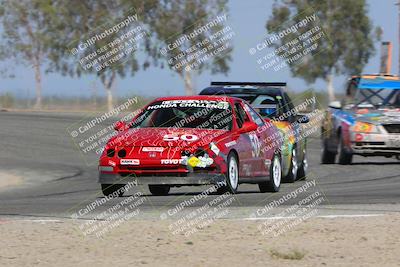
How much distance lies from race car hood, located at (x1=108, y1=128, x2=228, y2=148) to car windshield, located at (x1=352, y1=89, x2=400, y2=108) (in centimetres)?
835

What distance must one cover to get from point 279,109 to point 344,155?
A: 4926mm

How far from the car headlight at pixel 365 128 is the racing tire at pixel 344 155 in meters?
0.65

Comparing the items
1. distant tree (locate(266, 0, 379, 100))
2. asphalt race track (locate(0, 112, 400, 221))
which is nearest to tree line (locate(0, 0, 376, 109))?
distant tree (locate(266, 0, 379, 100))

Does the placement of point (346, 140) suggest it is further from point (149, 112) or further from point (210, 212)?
point (210, 212)

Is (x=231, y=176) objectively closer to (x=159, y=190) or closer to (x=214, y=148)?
(x=214, y=148)

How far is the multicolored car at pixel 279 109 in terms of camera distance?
728 inches

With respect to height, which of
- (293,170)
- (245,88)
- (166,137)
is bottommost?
(293,170)

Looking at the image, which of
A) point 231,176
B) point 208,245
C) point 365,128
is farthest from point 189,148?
point 365,128

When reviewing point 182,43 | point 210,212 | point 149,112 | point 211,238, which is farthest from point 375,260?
point 182,43

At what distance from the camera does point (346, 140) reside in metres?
22.6

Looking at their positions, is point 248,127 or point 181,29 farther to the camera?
point 181,29

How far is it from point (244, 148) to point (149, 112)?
1.53 metres

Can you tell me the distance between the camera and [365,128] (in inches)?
877

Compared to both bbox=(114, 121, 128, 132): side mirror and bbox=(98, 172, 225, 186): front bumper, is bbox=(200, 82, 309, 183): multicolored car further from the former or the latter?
bbox=(98, 172, 225, 186): front bumper
